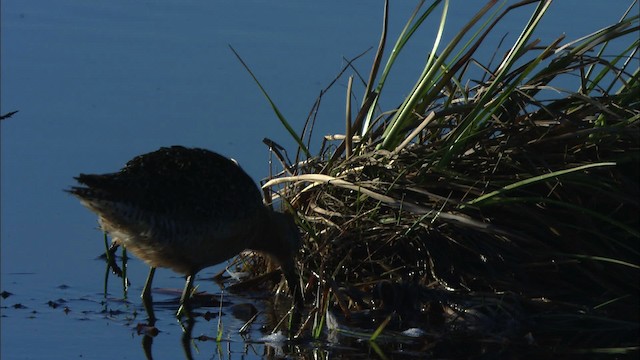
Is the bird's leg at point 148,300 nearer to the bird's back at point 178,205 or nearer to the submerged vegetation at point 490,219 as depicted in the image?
the bird's back at point 178,205

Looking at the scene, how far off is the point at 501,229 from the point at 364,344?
0.80 m

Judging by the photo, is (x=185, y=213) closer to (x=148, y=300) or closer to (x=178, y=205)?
(x=178, y=205)

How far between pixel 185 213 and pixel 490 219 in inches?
49.0

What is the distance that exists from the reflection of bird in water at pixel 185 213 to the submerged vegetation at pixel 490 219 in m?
0.17

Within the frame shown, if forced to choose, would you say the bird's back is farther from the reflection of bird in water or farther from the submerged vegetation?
the submerged vegetation

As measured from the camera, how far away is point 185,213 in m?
5.37

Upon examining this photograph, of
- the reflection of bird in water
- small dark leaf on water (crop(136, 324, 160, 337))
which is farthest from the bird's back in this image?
small dark leaf on water (crop(136, 324, 160, 337))

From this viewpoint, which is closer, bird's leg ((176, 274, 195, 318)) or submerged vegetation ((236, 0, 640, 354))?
submerged vegetation ((236, 0, 640, 354))

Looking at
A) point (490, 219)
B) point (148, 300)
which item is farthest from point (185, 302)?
point (490, 219)

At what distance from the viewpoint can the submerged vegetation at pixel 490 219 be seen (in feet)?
17.2

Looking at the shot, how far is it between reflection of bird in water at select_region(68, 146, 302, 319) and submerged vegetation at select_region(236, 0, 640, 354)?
0.17 meters

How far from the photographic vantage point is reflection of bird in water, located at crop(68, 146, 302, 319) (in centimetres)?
513

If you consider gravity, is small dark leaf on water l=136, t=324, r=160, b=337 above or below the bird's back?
below

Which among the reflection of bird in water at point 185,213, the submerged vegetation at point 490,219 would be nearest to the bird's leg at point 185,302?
the reflection of bird in water at point 185,213
